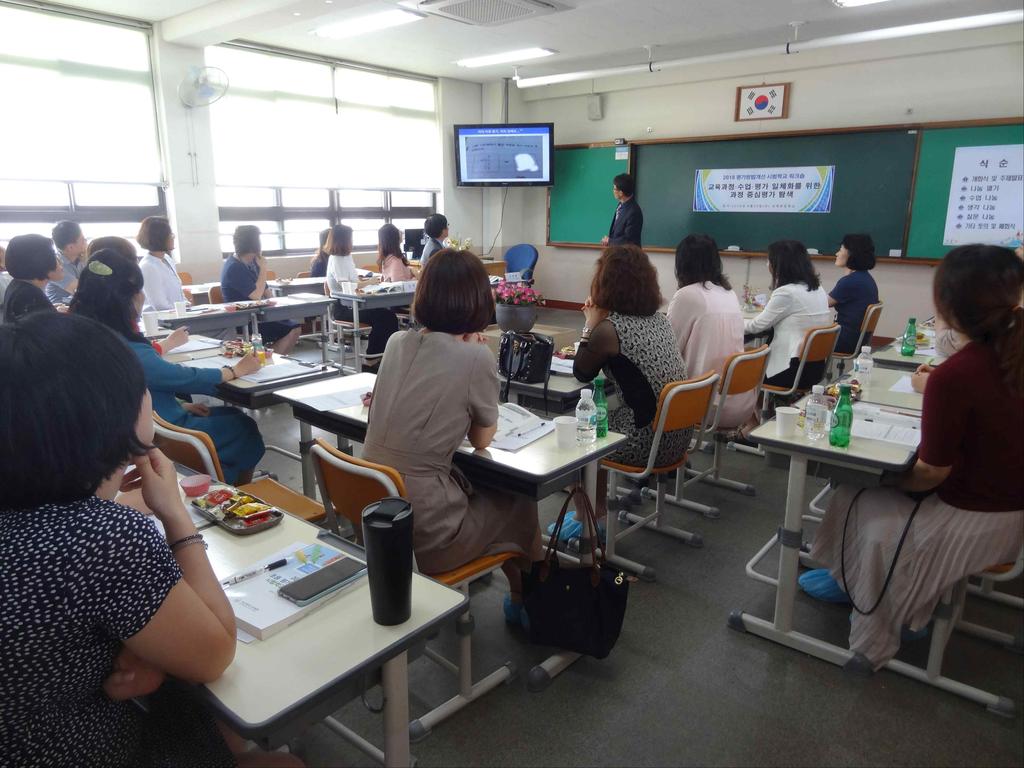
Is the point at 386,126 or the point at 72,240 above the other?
the point at 386,126

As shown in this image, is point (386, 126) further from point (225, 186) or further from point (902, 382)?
point (902, 382)

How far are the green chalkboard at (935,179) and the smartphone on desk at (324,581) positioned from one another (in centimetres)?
644

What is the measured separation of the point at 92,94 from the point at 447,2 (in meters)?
3.19

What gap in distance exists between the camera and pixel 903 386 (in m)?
2.89

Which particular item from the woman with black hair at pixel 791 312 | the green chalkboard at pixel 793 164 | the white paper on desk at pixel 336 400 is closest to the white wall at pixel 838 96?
the green chalkboard at pixel 793 164

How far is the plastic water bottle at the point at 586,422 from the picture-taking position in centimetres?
217

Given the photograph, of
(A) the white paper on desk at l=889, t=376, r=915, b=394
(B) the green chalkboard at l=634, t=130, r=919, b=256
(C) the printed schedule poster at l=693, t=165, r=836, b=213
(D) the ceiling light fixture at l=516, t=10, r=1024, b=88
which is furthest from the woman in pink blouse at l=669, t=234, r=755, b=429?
(C) the printed schedule poster at l=693, t=165, r=836, b=213

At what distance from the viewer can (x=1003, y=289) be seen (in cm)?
175

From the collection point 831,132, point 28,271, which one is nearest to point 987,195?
point 831,132

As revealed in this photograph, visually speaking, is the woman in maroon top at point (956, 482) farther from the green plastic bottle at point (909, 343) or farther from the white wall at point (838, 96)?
the white wall at point (838, 96)

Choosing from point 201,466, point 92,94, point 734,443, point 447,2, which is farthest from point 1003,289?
point 92,94

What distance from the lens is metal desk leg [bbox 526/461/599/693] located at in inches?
82.7

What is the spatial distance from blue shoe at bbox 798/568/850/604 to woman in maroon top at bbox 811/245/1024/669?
377 mm

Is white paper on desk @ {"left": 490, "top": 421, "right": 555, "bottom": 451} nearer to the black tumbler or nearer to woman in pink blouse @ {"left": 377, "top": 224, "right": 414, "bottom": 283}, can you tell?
the black tumbler
